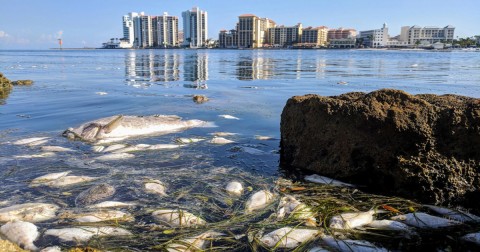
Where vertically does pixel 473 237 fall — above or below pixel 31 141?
below

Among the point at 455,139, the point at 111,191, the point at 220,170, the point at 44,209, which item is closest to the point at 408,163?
the point at 455,139

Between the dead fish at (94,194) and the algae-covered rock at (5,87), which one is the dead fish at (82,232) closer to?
the dead fish at (94,194)

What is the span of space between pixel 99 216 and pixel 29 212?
78cm

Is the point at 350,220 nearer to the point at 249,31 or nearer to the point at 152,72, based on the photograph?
the point at 152,72

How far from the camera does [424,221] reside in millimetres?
3877

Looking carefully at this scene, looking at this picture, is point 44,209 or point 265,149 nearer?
point 44,209

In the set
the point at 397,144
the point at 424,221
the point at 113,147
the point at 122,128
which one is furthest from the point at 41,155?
the point at 424,221

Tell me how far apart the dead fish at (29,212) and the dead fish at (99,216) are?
177mm

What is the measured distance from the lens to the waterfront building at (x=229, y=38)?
623 feet

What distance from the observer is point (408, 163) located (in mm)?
4586

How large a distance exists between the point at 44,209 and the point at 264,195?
259 cm

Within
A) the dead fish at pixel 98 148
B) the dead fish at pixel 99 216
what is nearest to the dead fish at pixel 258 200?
the dead fish at pixel 99 216

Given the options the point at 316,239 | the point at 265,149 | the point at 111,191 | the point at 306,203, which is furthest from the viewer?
the point at 265,149

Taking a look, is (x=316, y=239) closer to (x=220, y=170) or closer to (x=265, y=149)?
(x=220, y=170)
